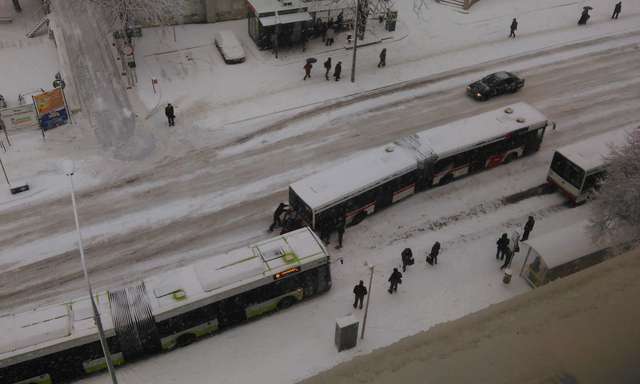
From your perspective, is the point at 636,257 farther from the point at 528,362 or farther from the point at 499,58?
the point at 499,58

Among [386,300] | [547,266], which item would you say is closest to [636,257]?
[547,266]

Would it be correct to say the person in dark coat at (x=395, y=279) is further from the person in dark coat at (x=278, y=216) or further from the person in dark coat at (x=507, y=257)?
the person in dark coat at (x=278, y=216)

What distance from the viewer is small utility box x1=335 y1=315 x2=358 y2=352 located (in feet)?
64.2

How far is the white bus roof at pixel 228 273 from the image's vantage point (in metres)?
19.2

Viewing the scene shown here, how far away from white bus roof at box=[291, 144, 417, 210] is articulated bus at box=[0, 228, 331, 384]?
2.11 metres

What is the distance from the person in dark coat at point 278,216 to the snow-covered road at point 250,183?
0.49 meters

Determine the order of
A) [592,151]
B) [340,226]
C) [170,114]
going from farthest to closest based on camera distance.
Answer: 1. [170,114]
2. [592,151]
3. [340,226]

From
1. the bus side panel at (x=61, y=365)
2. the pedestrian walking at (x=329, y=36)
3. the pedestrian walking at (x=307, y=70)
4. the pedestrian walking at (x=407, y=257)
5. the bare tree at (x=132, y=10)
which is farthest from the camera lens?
the pedestrian walking at (x=329, y=36)

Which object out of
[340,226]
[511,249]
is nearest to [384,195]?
[340,226]

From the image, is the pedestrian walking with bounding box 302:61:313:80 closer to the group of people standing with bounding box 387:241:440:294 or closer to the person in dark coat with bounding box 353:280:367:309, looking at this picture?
the group of people standing with bounding box 387:241:440:294

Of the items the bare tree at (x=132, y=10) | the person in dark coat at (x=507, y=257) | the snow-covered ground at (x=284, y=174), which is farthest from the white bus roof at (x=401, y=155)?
the bare tree at (x=132, y=10)

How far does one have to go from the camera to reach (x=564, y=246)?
22156 mm

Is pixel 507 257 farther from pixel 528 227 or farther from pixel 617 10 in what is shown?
pixel 617 10

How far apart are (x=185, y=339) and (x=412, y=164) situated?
12.0 meters
